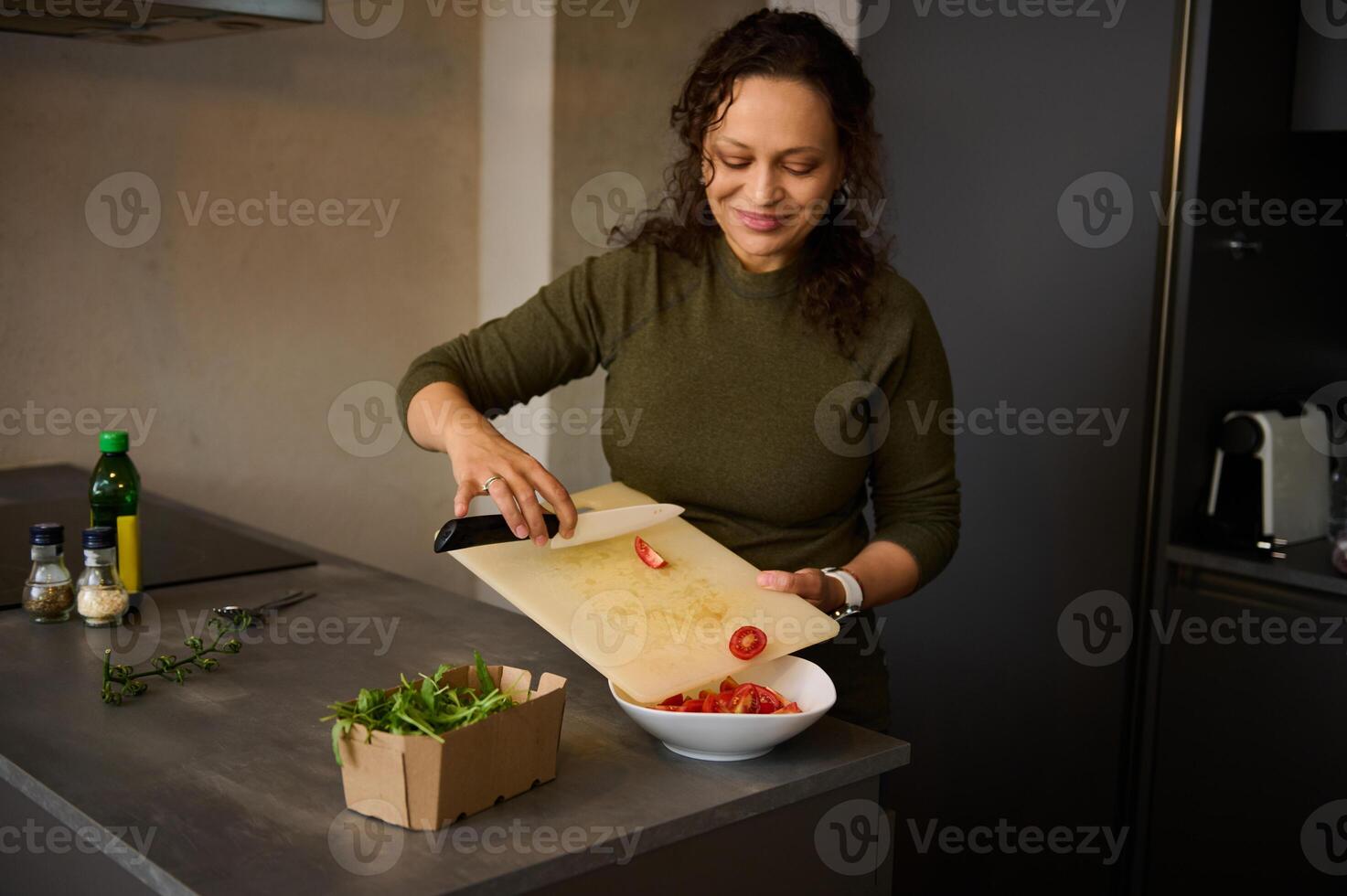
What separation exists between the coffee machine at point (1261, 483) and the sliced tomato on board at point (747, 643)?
1189 mm

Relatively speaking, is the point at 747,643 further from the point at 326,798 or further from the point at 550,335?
the point at 550,335

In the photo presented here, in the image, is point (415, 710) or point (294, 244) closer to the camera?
point (415, 710)

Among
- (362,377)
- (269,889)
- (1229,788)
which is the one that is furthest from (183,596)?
(1229,788)

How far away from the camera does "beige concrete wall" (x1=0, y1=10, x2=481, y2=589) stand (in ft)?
8.38

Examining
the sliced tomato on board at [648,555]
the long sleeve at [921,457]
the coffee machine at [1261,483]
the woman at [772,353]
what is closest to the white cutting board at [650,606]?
the sliced tomato on board at [648,555]

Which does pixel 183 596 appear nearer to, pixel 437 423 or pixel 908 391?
pixel 437 423

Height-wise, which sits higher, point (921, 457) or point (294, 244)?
point (294, 244)

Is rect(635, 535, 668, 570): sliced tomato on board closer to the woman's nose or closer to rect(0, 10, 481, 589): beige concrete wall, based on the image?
the woman's nose

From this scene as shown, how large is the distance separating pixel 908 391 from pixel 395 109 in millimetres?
1841

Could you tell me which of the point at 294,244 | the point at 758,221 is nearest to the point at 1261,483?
the point at 758,221

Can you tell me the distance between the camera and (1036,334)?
A: 2.23 m

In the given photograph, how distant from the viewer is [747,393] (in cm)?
164

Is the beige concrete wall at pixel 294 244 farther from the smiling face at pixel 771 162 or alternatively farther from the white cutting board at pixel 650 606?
the white cutting board at pixel 650 606

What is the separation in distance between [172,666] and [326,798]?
0.42 m
